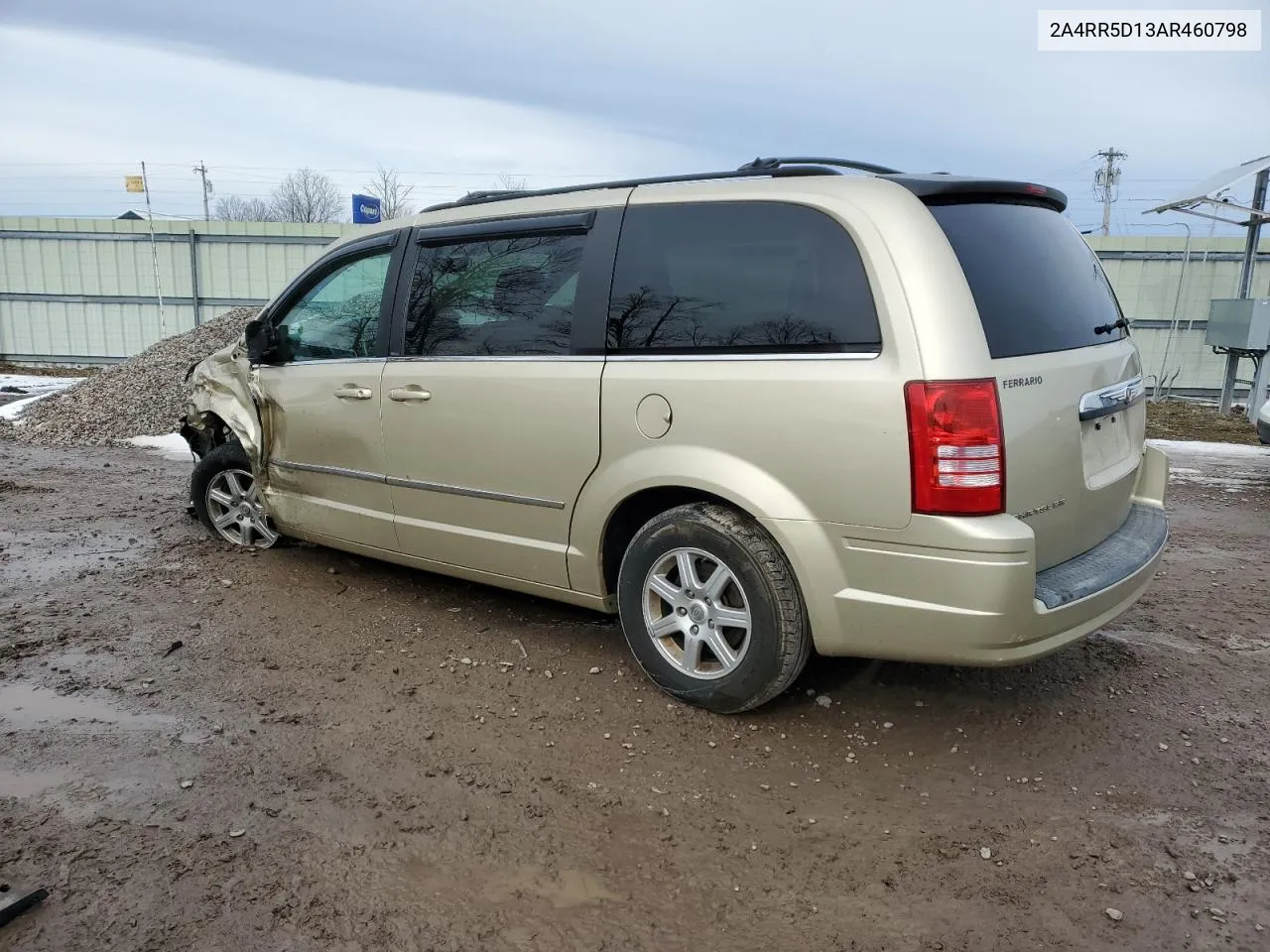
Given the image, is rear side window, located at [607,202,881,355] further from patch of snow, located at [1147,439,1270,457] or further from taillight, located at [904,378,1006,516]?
patch of snow, located at [1147,439,1270,457]

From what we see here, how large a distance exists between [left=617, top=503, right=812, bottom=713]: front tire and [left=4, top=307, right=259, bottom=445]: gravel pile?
26.0 ft

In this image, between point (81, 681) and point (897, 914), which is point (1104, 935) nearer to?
point (897, 914)

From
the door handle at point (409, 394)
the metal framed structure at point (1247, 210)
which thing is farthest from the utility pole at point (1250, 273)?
the door handle at point (409, 394)

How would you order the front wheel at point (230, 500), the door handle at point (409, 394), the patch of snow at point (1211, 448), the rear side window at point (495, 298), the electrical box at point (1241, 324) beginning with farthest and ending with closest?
the electrical box at point (1241, 324)
the patch of snow at point (1211, 448)
the front wheel at point (230, 500)
the door handle at point (409, 394)
the rear side window at point (495, 298)

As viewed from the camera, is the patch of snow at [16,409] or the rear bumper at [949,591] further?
the patch of snow at [16,409]

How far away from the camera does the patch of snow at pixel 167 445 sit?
9555mm

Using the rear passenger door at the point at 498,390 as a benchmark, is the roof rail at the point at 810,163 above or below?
above

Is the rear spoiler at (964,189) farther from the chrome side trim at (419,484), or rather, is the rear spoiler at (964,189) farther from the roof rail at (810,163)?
the chrome side trim at (419,484)

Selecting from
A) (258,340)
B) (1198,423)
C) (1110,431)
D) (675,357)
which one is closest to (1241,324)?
(1198,423)

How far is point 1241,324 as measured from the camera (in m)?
11.8

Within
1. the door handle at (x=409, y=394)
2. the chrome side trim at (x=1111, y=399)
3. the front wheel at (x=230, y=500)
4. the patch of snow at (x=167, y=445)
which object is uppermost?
the chrome side trim at (x=1111, y=399)

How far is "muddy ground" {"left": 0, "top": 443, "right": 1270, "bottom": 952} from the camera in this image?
7.93ft

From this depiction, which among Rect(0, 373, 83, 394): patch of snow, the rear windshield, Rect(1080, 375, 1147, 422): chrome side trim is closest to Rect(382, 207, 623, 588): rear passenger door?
the rear windshield

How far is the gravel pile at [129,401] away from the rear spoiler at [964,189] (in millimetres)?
8742
